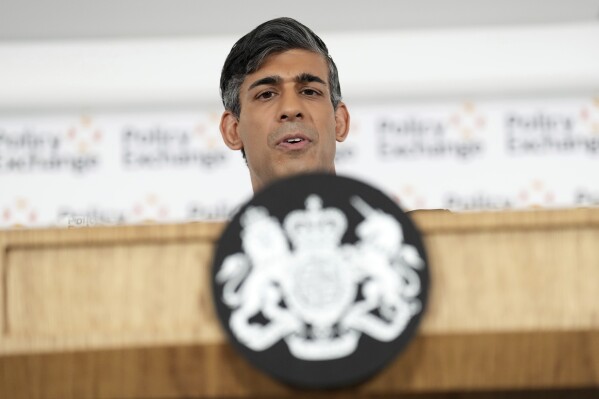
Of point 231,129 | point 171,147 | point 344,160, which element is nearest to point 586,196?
point 344,160

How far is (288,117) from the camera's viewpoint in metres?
1.67

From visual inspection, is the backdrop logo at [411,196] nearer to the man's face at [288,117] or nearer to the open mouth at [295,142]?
the man's face at [288,117]

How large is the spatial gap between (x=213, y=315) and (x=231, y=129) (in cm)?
116

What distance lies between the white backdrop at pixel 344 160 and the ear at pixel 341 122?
3.53 ft

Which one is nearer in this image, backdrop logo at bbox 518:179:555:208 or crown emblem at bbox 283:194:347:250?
crown emblem at bbox 283:194:347:250

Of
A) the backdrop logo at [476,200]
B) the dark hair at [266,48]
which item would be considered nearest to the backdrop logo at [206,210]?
the backdrop logo at [476,200]

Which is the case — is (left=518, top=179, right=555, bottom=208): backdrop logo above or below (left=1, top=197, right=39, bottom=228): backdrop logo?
below

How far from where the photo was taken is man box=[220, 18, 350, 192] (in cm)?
166

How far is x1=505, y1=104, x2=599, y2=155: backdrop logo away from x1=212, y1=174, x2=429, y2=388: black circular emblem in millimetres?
2403

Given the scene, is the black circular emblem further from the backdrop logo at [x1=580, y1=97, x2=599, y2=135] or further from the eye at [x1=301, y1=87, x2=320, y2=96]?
the backdrop logo at [x1=580, y1=97, x2=599, y2=135]

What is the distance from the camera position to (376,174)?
301 centimetres

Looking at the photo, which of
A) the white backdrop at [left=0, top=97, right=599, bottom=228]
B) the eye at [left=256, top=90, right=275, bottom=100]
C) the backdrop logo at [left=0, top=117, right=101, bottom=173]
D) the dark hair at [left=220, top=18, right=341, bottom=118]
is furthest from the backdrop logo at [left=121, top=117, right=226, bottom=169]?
the eye at [left=256, top=90, right=275, bottom=100]

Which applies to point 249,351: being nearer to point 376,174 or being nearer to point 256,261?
point 256,261

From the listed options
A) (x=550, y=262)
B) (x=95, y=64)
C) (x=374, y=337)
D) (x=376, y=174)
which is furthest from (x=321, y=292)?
(x=95, y=64)
